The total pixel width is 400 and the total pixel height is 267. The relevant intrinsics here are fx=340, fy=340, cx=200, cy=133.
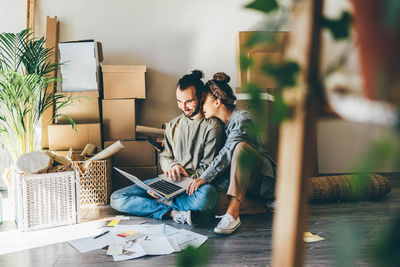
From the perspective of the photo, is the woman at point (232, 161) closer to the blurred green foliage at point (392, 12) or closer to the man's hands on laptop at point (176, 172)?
the man's hands on laptop at point (176, 172)

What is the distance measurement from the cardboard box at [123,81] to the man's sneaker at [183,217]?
46.8 inches

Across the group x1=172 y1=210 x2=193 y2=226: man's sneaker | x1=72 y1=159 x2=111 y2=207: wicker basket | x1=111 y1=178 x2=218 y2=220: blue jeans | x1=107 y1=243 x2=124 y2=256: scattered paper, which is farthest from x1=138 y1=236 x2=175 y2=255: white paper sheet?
x1=72 y1=159 x2=111 y2=207: wicker basket

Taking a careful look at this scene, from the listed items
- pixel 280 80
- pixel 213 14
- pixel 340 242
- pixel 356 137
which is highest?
pixel 213 14

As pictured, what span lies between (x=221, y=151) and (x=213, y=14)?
5.43ft

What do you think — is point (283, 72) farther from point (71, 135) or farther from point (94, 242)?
point (71, 135)

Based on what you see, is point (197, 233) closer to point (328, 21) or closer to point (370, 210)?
point (370, 210)

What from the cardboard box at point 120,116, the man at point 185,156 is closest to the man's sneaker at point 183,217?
the man at point 185,156

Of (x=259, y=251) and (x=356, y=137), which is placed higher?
(x=356, y=137)

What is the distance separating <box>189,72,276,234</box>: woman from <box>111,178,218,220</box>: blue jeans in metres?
0.07

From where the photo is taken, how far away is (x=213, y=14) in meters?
3.32

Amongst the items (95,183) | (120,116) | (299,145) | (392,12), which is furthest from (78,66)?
(392,12)

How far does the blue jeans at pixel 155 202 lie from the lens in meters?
2.19

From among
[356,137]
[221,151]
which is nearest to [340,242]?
[221,151]

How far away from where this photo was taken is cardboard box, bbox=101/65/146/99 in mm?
2936
